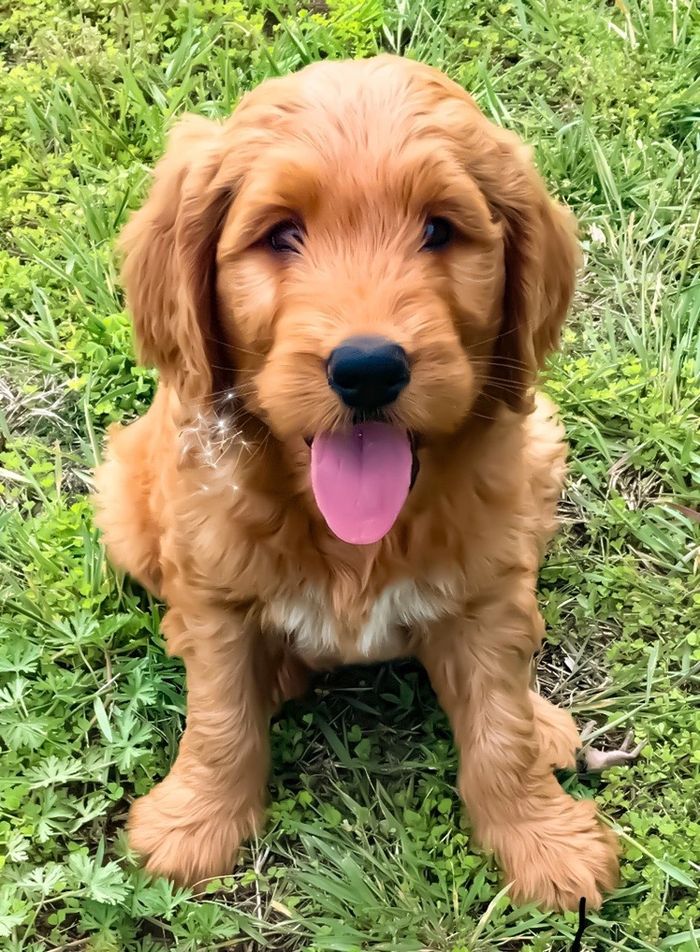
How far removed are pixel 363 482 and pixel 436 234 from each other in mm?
540

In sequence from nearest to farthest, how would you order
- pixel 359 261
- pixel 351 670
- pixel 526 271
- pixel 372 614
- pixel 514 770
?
pixel 359 261
pixel 526 271
pixel 372 614
pixel 514 770
pixel 351 670

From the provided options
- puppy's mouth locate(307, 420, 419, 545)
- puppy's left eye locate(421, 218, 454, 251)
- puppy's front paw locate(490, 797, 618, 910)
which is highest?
puppy's left eye locate(421, 218, 454, 251)

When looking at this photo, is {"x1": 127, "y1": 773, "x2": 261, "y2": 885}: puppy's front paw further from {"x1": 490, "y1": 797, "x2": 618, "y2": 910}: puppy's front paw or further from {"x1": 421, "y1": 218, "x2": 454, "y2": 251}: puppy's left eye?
{"x1": 421, "y1": 218, "x2": 454, "y2": 251}: puppy's left eye

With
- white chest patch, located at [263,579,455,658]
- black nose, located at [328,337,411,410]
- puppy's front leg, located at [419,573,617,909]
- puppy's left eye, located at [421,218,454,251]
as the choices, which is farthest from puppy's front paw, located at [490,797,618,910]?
puppy's left eye, located at [421,218,454,251]

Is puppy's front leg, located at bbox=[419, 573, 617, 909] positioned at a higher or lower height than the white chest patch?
lower

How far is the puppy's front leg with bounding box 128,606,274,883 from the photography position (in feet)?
8.85

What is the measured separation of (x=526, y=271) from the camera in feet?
7.54

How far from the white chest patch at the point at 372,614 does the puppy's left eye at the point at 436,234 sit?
81cm

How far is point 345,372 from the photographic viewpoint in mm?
1896

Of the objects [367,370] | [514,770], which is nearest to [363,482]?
[367,370]

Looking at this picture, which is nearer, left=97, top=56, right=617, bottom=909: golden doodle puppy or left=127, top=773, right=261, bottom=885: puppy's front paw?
left=97, top=56, right=617, bottom=909: golden doodle puppy

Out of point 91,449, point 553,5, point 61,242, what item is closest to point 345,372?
point 91,449

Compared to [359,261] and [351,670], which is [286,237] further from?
[351,670]

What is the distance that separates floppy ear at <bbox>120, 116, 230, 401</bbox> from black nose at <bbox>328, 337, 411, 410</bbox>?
0.45 meters
